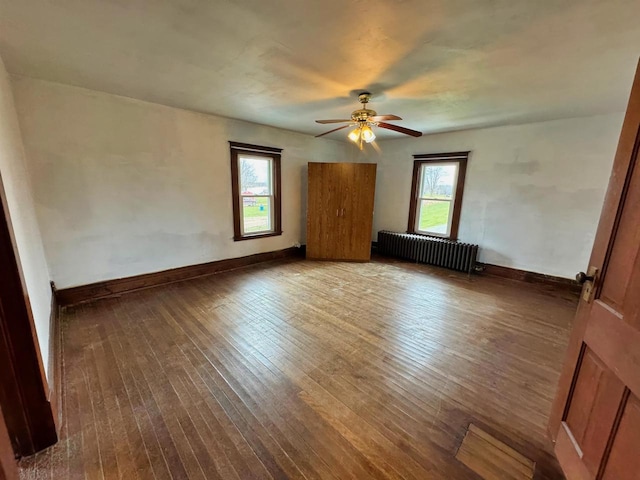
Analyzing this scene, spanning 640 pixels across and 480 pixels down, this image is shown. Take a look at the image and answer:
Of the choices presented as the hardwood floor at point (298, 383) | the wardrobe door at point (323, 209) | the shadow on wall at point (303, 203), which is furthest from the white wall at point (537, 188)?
the shadow on wall at point (303, 203)

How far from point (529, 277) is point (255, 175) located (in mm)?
4865

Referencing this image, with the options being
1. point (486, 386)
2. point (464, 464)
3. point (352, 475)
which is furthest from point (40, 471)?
point (486, 386)

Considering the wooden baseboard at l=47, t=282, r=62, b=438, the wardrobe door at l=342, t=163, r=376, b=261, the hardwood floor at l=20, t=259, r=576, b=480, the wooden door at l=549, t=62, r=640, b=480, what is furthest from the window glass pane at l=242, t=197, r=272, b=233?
the wooden door at l=549, t=62, r=640, b=480

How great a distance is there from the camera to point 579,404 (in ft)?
4.08

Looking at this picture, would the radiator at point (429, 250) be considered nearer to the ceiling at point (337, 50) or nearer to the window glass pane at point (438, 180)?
the window glass pane at point (438, 180)

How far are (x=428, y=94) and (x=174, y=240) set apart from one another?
12.5 feet

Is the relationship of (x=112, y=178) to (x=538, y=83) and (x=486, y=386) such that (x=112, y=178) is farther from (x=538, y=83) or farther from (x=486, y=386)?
(x=538, y=83)

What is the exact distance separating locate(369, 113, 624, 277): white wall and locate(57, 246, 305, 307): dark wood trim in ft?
13.0

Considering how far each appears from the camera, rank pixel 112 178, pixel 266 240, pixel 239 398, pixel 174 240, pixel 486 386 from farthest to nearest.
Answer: pixel 266 240 → pixel 174 240 → pixel 112 178 → pixel 486 386 → pixel 239 398

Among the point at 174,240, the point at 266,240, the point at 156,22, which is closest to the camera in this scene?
the point at 156,22

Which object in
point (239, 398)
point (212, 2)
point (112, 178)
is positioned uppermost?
point (212, 2)

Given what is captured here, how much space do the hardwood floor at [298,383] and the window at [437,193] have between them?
188cm

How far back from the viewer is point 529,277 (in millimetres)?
4102

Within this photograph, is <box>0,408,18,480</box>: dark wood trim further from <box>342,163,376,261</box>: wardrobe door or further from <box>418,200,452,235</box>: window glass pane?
<box>418,200,452,235</box>: window glass pane
